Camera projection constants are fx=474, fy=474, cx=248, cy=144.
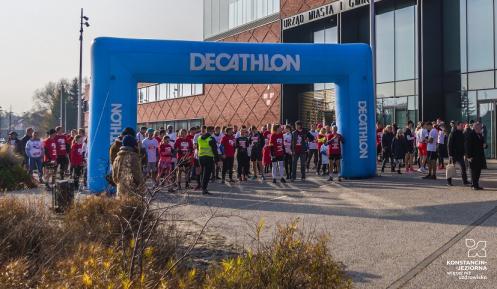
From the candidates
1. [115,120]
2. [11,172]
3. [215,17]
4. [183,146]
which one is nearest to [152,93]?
[215,17]

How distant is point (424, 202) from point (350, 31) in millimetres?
19427

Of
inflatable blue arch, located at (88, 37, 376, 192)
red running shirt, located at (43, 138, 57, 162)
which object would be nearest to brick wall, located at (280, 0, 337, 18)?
inflatable blue arch, located at (88, 37, 376, 192)

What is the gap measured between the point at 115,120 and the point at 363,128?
747 cm

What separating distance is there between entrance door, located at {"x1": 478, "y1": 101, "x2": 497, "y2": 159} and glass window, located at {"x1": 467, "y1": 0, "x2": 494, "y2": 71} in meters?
1.79

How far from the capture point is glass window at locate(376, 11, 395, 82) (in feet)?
84.3

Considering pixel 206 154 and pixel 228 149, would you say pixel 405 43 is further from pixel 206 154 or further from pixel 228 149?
pixel 206 154

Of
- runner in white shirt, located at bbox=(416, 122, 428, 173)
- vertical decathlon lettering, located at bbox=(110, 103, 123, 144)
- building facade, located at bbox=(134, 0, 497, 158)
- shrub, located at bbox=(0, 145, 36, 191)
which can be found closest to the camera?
vertical decathlon lettering, located at bbox=(110, 103, 123, 144)

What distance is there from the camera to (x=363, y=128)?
14820mm

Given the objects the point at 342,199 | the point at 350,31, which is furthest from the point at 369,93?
the point at 350,31

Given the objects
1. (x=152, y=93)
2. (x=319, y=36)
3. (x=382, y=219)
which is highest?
(x=319, y=36)

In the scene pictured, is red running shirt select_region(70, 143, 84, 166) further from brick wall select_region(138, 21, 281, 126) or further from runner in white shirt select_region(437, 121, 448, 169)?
brick wall select_region(138, 21, 281, 126)

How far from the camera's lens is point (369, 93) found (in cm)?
1495

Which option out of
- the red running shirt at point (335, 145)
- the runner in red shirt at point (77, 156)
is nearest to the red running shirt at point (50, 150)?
the runner in red shirt at point (77, 156)

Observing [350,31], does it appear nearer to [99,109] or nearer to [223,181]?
[223,181]
